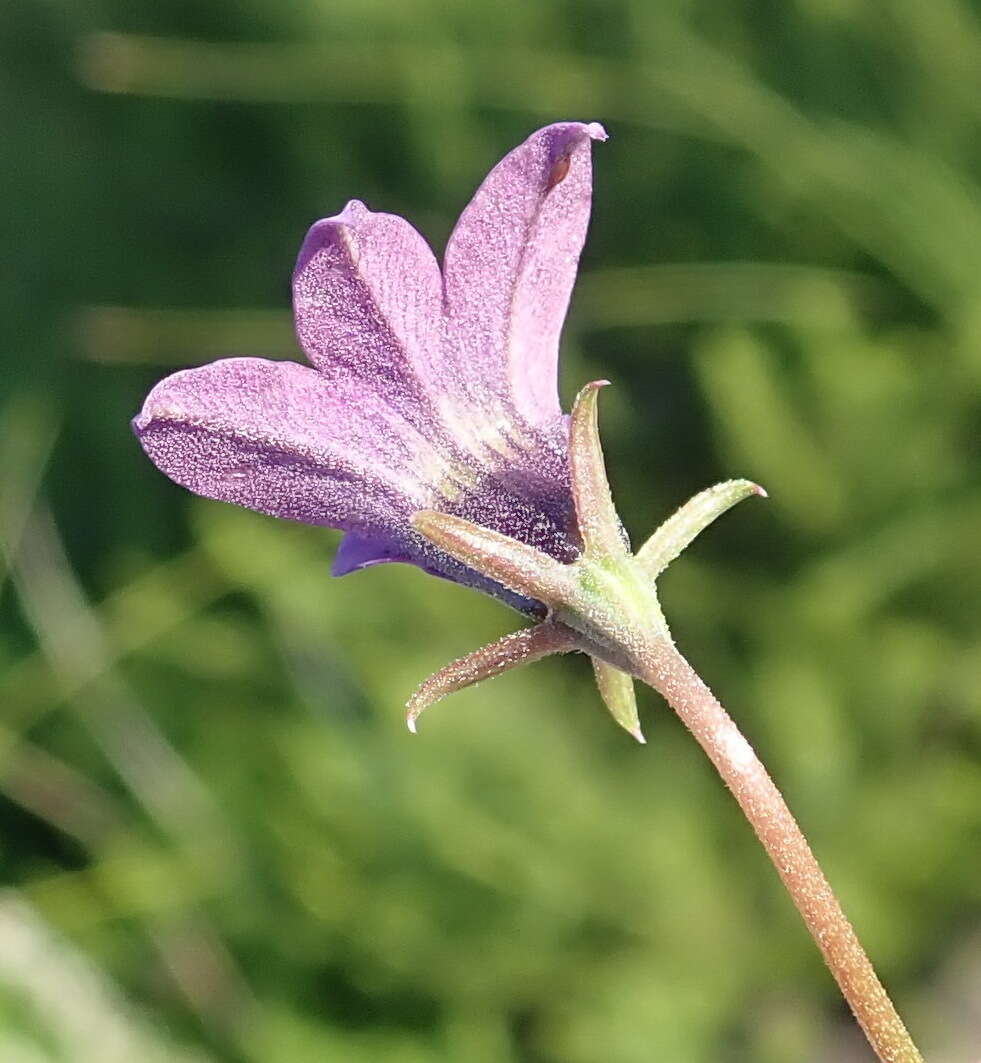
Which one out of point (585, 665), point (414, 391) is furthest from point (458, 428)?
point (585, 665)

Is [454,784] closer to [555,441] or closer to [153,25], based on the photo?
[555,441]

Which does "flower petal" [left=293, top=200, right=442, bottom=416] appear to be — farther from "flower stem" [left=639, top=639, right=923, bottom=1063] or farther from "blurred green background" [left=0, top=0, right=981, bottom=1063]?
"blurred green background" [left=0, top=0, right=981, bottom=1063]

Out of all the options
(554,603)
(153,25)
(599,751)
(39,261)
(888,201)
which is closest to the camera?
(554,603)

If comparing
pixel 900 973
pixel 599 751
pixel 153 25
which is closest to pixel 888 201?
pixel 599 751

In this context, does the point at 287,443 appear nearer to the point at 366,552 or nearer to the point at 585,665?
the point at 366,552

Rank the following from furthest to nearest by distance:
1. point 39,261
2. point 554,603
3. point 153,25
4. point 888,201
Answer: point 39,261 → point 153,25 → point 888,201 → point 554,603

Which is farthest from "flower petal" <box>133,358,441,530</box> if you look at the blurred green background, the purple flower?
the blurred green background
